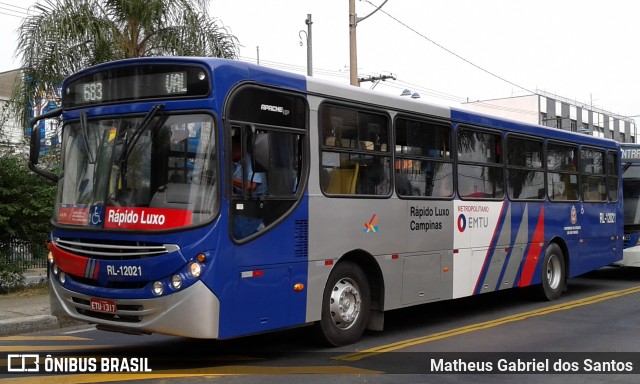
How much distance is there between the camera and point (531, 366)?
7.88 meters

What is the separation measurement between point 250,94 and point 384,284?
10.2 feet

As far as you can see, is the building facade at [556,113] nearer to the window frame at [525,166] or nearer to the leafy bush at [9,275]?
the window frame at [525,166]

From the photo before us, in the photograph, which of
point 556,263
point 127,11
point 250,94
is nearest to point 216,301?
point 250,94

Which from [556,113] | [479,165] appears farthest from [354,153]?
[556,113]

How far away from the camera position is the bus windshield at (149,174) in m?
7.18

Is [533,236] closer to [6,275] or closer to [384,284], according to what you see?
[384,284]

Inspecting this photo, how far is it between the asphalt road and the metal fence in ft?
11.7

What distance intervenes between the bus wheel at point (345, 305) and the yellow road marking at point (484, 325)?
36 centimetres

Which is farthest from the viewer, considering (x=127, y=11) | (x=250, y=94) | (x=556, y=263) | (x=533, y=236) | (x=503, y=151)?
(x=127, y=11)

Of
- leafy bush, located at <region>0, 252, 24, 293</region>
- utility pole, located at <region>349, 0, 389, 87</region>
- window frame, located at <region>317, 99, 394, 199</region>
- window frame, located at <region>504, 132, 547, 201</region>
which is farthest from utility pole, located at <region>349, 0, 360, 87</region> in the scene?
window frame, located at <region>317, 99, 394, 199</region>

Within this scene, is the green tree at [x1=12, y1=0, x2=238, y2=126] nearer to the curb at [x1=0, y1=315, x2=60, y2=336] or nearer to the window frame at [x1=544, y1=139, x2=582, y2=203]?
the curb at [x1=0, y1=315, x2=60, y2=336]

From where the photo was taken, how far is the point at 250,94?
301 inches

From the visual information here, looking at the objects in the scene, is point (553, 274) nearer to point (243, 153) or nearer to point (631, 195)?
point (631, 195)

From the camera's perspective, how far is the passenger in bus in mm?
7383
